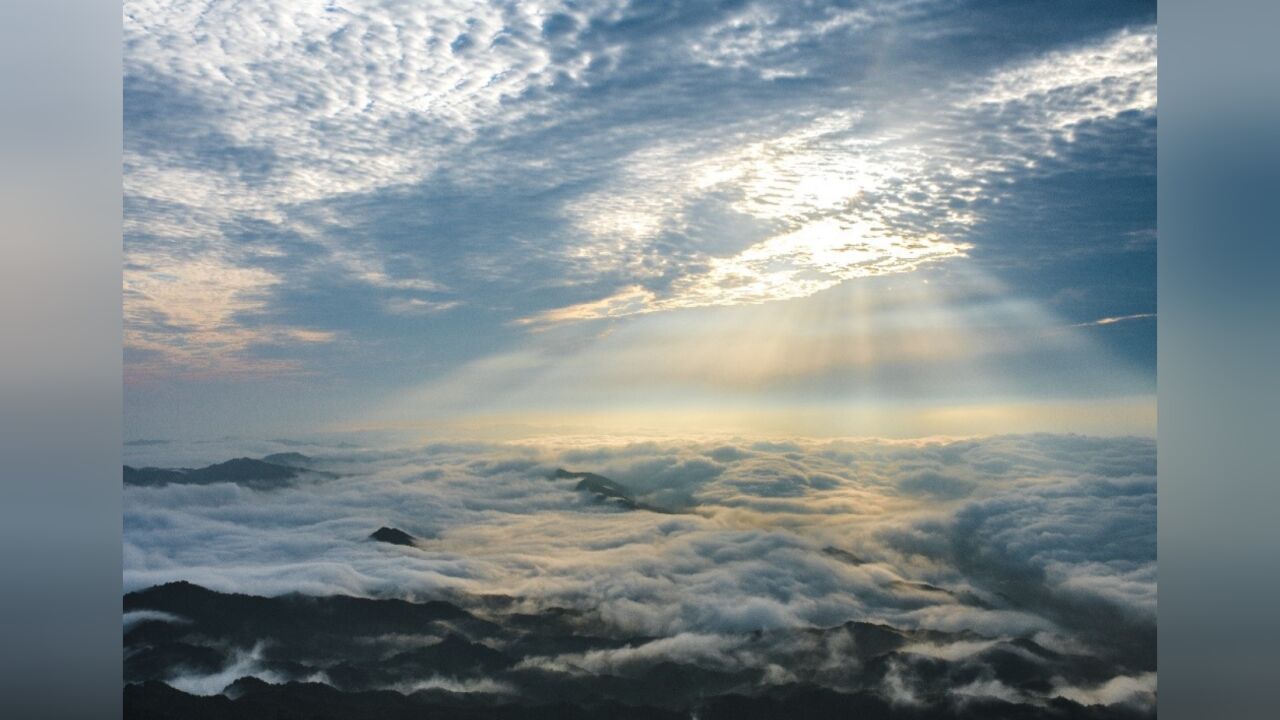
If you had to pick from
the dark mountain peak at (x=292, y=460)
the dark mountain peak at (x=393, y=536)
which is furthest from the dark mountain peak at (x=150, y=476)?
the dark mountain peak at (x=393, y=536)

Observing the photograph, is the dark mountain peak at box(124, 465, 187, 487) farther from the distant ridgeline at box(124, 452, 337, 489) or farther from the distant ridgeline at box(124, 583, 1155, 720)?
the distant ridgeline at box(124, 583, 1155, 720)

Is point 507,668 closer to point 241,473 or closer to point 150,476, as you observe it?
point 241,473

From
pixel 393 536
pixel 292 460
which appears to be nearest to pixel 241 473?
pixel 292 460

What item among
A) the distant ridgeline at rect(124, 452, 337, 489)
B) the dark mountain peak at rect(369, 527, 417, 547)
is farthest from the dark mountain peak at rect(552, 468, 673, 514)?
the distant ridgeline at rect(124, 452, 337, 489)

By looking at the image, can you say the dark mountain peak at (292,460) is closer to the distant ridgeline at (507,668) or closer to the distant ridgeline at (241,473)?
the distant ridgeline at (241,473)

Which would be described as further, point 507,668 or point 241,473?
point 241,473

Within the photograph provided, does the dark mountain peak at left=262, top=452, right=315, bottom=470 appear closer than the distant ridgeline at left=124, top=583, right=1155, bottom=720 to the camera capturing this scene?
No

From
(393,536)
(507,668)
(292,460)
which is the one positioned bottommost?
(507,668)

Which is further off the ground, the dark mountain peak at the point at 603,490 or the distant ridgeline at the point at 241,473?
the distant ridgeline at the point at 241,473
